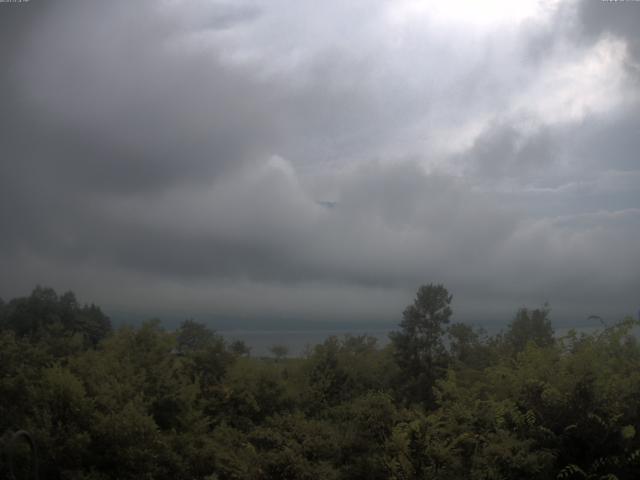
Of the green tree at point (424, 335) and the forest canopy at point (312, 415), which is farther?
the green tree at point (424, 335)

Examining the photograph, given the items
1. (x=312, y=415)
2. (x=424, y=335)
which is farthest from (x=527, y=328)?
(x=312, y=415)

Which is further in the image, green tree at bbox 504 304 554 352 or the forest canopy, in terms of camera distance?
green tree at bbox 504 304 554 352

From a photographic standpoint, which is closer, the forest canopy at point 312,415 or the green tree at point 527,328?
the forest canopy at point 312,415

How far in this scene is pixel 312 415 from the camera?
18047mm

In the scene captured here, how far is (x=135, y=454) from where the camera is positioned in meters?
11.9

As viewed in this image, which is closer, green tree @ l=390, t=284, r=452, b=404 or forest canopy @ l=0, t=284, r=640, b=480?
forest canopy @ l=0, t=284, r=640, b=480

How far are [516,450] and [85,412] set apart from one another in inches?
329

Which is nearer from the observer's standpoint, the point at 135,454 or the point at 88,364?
the point at 135,454

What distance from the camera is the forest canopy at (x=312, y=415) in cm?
975

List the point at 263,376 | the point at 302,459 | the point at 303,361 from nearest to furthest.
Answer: the point at 302,459 < the point at 263,376 < the point at 303,361

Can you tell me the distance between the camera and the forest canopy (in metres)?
9.75

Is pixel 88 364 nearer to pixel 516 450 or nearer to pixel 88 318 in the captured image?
pixel 516 450

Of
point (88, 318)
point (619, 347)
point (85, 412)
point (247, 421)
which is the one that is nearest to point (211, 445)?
point (85, 412)

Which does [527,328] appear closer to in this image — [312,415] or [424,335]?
[424,335]
